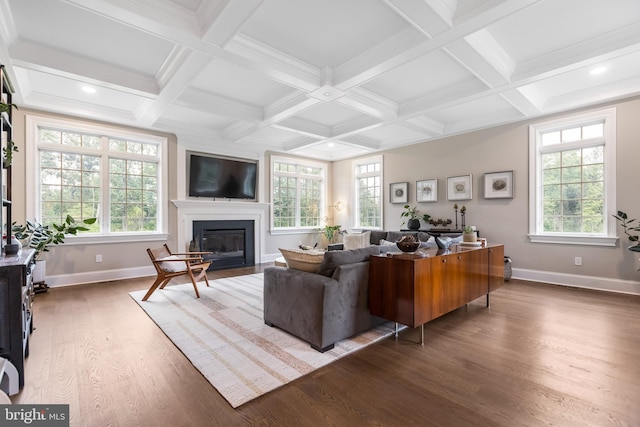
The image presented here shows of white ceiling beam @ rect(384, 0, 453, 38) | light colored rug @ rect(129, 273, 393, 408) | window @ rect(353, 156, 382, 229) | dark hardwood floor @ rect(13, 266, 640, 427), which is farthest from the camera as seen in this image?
window @ rect(353, 156, 382, 229)

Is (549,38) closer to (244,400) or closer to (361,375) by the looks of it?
(361,375)

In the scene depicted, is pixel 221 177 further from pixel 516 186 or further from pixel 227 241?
pixel 516 186

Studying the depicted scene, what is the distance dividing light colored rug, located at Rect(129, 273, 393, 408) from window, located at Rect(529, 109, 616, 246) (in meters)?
3.60

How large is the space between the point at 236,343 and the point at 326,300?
904 mm

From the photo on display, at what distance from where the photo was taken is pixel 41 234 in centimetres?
405

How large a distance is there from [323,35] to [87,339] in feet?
11.7

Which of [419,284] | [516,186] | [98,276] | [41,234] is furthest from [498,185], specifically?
[41,234]

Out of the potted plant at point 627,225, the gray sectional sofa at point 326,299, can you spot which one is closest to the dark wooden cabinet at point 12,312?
the gray sectional sofa at point 326,299

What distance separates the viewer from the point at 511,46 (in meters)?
3.15

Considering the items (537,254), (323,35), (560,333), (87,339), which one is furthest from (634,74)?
(87,339)

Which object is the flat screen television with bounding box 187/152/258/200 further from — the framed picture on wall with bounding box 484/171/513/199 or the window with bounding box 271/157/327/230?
the framed picture on wall with bounding box 484/171/513/199

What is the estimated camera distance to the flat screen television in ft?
19.5

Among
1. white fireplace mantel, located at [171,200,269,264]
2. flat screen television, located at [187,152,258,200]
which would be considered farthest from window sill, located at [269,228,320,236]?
Result: flat screen television, located at [187,152,258,200]

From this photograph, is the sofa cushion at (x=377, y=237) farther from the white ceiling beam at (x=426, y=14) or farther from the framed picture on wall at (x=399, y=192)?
the white ceiling beam at (x=426, y=14)
